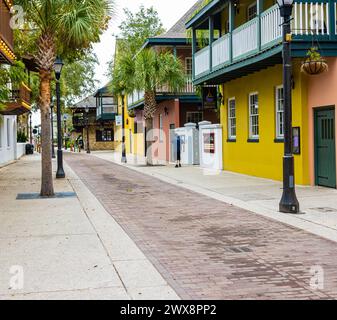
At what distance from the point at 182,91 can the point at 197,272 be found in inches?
948

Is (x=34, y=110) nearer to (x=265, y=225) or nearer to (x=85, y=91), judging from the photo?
(x=85, y=91)

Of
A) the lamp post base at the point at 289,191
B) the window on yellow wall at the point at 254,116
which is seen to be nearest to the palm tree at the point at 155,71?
the window on yellow wall at the point at 254,116

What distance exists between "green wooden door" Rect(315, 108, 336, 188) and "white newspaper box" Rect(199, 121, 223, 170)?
792 cm

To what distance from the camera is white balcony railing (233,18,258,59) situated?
55.0ft

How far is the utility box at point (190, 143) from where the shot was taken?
26844 mm

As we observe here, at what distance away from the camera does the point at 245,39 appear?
17375 millimetres

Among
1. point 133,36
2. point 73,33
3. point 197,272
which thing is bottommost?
point 197,272

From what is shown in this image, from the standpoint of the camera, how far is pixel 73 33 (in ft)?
45.8

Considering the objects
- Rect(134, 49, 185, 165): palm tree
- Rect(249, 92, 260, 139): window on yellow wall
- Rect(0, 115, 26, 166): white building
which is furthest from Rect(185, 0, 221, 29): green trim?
Rect(0, 115, 26, 166): white building

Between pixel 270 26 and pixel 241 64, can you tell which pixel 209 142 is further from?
pixel 270 26

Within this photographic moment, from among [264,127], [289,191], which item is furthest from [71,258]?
[264,127]

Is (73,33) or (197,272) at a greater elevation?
(73,33)
